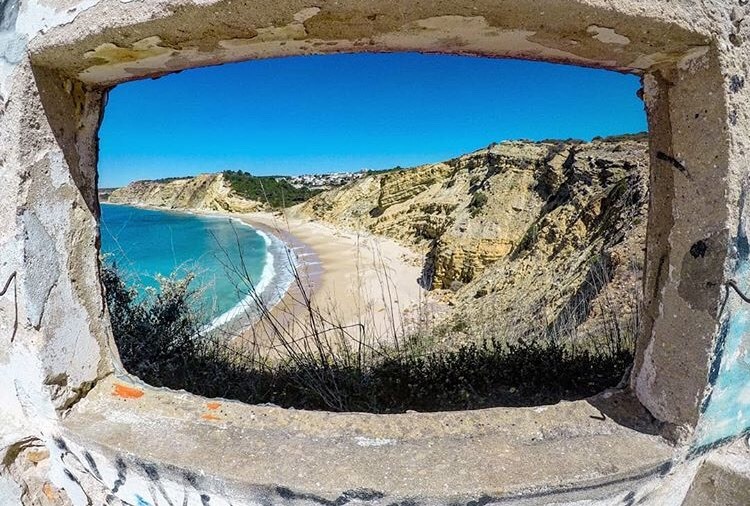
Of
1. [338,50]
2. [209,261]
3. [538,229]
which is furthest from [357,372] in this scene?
[209,261]

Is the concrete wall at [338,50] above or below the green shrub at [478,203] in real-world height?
below

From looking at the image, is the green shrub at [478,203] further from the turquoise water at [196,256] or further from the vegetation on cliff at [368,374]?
the vegetation on cliff at [368,374]

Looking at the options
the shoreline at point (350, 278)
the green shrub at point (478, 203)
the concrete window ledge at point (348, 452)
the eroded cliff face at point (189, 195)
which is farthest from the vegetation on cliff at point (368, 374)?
the eroded cliff face at point (189, 195)

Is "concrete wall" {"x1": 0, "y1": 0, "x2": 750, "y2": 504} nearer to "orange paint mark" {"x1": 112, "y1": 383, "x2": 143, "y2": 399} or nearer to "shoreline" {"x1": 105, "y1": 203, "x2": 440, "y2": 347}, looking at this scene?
"orange paint mark" {"x1": 112, "y1": 383, "x2": 143, "y2": 399}

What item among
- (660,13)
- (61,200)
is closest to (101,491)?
(61,200)

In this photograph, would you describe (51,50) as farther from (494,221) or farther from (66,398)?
(494,221)

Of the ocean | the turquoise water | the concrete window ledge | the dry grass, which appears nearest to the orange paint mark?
the concrete window ledge
